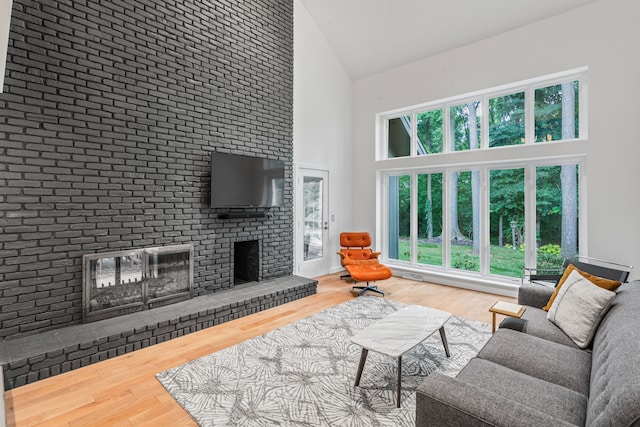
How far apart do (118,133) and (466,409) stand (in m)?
3.77

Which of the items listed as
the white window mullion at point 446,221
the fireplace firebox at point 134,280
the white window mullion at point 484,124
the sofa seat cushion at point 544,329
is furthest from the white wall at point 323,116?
the sofa seat cushion at point 544,329

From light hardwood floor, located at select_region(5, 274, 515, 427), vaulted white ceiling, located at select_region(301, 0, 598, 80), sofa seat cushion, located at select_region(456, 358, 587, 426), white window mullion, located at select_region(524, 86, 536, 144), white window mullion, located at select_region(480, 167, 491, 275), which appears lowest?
light hardwood floor, located at select_region(5, 274, 515, 427)

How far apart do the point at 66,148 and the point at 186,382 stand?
2.42m

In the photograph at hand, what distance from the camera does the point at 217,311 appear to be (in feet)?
11.9

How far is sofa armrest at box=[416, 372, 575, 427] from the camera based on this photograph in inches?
46.4

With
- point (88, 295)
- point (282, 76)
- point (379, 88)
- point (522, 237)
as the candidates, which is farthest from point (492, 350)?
point (379, 88)

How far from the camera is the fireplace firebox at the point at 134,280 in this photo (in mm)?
3207

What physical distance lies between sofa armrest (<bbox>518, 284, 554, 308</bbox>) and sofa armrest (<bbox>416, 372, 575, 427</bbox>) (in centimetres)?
190

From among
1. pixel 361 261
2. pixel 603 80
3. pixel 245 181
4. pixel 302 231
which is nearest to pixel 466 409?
pixel 245 181

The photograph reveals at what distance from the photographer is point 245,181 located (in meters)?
4.37

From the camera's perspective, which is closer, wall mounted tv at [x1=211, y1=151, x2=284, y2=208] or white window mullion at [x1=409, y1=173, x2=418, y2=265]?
wall mounted tv at [x1=211, y1=151, x2=284, y2=208]

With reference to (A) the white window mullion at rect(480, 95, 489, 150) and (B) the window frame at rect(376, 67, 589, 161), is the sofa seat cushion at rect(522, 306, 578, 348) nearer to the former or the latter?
(B) the window frame at rect(376, 67, 589, 161)

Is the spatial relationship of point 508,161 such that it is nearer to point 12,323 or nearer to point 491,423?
point 491,423

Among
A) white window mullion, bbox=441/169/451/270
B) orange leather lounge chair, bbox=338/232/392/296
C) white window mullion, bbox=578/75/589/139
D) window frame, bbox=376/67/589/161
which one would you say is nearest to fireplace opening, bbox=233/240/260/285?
orange leather lounge chair, bbox=338/232/392/296
